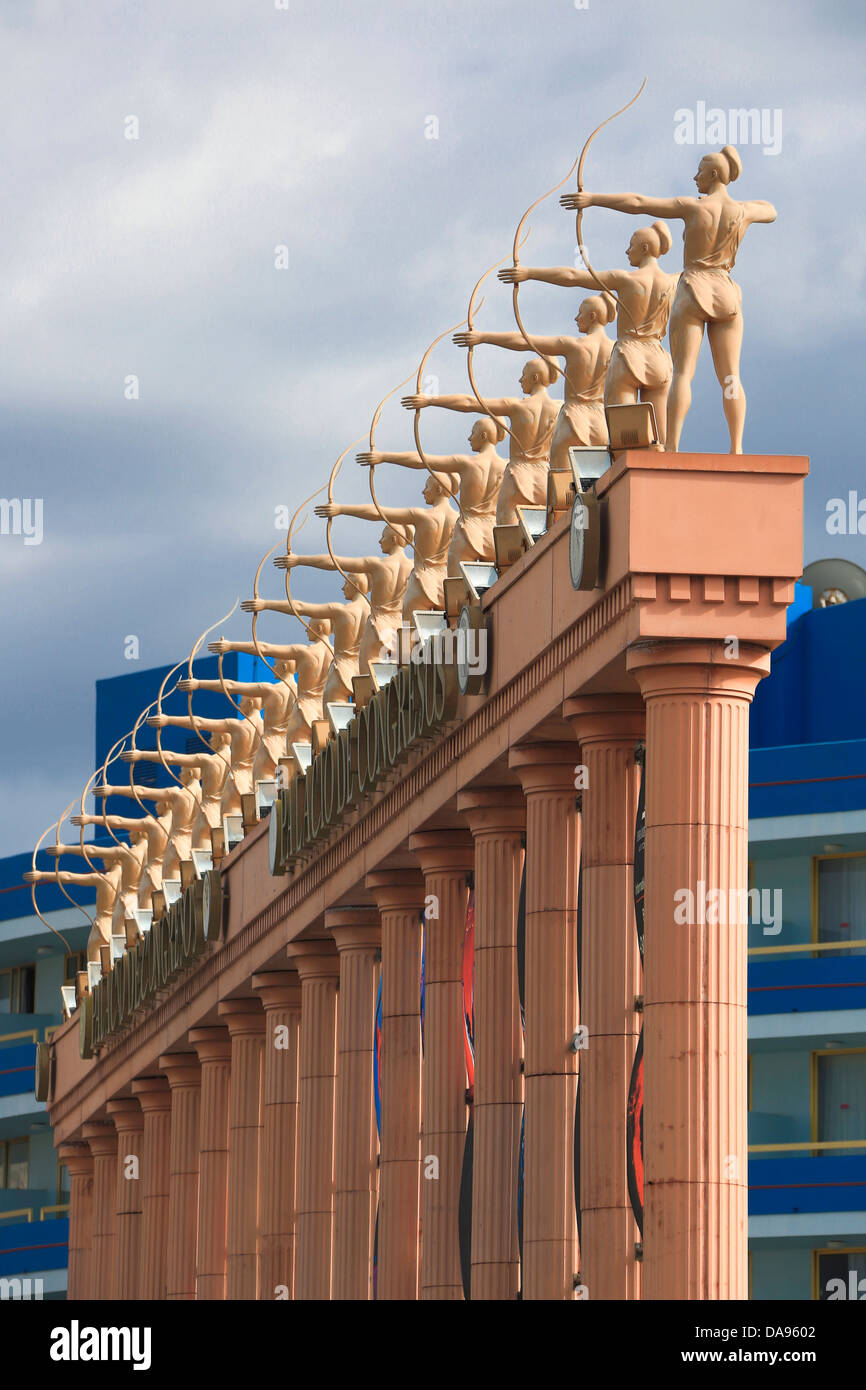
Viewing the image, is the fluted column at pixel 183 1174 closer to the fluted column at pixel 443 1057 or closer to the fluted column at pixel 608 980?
the fluted column at pixel 443 1057

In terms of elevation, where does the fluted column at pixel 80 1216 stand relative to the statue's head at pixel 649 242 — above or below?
below

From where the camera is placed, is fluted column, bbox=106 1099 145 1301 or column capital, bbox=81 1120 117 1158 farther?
column capital, bbox=81 1120 117 1158

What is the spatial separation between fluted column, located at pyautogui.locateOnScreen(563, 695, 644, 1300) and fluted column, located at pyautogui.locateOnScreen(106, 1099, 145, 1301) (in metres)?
33.8

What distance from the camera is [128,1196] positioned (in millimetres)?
68312

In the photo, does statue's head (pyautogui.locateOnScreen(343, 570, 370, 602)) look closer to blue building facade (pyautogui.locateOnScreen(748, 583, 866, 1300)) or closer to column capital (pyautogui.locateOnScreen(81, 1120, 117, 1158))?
blue building facade (pyautogui.locateOnScreen(748, 583, 866, 1300))

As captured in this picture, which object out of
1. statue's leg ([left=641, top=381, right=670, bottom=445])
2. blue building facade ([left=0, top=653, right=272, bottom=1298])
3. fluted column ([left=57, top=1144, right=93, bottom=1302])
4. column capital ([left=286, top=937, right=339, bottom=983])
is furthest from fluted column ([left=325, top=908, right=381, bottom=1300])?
blue building facade ([left=0, top=653, right=272, bottom=1298])

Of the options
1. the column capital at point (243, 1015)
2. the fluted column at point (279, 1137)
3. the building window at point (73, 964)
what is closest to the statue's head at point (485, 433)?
the fluted column at point (279, 1137)

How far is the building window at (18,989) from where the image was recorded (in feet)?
315

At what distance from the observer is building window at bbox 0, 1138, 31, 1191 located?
94812 mm

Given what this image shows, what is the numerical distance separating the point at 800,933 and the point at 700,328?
33.1m

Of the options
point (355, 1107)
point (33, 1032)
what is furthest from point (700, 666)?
point (33, 1032)

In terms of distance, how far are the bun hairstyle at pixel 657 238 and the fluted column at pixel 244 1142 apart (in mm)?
24937

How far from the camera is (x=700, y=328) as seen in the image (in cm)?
3353
